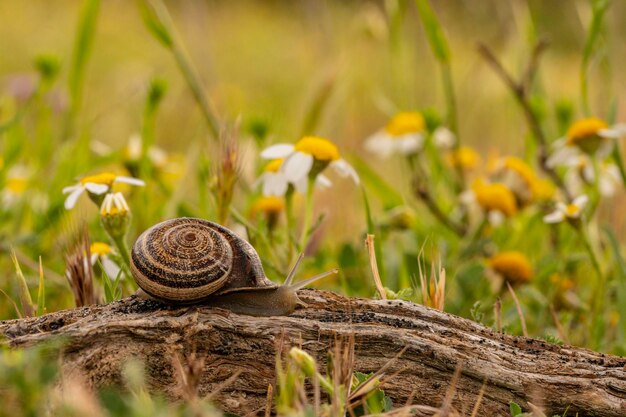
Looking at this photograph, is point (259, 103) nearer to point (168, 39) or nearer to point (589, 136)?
point (168, 39)

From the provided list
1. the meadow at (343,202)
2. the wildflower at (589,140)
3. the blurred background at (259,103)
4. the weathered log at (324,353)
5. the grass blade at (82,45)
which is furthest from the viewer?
the grass blade at (82,45)

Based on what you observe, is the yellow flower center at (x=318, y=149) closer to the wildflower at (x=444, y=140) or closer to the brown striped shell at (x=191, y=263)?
the brown striped shell at (x=191, y=263)

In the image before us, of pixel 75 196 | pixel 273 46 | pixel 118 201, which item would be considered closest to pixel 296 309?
pixel 118 201

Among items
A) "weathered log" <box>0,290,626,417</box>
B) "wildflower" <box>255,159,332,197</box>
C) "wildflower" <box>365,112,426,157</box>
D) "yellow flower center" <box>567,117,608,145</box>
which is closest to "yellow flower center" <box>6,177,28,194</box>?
"wildflower" <box>255,159,332,197</box>

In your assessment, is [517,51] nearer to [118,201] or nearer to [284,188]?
[284,188]

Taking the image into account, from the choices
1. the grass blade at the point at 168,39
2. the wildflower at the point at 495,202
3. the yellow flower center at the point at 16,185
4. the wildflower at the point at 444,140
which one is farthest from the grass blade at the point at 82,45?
the wildflower at the point at 495,202

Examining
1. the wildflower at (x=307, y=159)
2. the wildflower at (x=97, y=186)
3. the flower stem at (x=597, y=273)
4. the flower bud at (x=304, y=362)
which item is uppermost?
the wildflower at (x=97, y=186)

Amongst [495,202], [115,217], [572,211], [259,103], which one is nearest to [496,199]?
[495,202]
